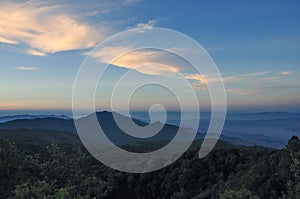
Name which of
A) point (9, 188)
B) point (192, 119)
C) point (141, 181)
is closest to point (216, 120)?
point (192, 119)

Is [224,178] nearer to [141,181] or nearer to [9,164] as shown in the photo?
[141,181]

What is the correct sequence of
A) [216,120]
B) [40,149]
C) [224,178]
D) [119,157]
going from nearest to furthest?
[216,120], [224,178], [119,157], [40,149]

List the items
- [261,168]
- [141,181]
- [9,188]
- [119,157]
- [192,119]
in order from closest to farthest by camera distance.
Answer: [192,119]
[9,188]
[261,168]
[141,181]
[119,157]

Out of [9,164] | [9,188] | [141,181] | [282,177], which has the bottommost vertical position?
[141,181]

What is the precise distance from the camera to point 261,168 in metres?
55.7

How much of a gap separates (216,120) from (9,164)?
19.5 m

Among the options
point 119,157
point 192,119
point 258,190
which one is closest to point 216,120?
point 192,119

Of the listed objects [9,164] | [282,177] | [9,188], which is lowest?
[282,177]

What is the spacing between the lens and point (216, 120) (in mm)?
21500

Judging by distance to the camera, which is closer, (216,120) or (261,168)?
(216,120)

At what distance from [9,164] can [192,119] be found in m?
17.4

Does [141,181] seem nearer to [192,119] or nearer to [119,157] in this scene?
[119,157]

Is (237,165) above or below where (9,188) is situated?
below

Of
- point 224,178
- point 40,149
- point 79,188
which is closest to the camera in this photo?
point 79,188
